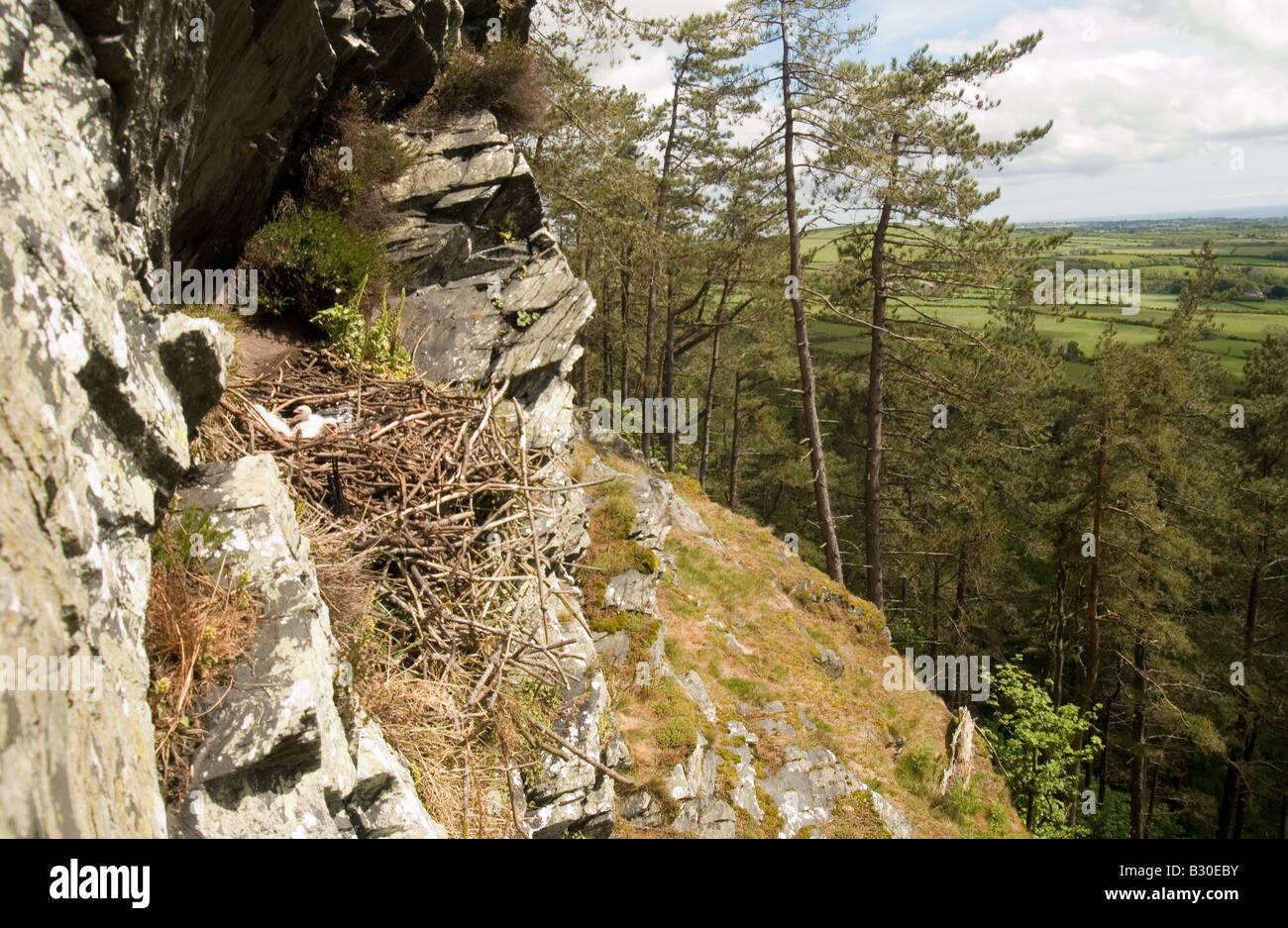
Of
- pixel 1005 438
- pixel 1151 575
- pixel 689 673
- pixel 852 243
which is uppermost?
pixel 852 243

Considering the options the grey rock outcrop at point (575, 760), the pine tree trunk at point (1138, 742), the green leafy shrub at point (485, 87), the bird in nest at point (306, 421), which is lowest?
the pine tree trunk at point (1138, 742)

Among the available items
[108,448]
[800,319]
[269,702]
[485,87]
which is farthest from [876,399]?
[108,448]

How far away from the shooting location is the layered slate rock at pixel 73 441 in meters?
2.12

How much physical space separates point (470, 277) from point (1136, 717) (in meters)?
23.3

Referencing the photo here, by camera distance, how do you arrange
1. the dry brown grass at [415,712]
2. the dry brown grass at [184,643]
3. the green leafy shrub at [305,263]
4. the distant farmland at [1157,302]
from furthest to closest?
the distant farmland at [1157,302]
the green leafy shrub at [305,263]
the dry brown grass at [415,712]
the dry brown grass at [184,643]

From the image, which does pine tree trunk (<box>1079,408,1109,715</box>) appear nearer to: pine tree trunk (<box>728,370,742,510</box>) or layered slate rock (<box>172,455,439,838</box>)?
pine tree trunk (<box>728,370,742,510</box>)

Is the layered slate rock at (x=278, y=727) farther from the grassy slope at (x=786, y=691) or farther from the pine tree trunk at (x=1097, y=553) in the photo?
the pine tree trunk at (x=1097, y=553)

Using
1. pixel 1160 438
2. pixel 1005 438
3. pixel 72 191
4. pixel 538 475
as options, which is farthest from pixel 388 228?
pixel 1005 438

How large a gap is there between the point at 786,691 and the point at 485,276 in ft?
23.8

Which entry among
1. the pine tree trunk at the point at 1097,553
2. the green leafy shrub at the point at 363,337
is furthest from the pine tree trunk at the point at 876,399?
the green leafy shrub at the point at 363,337

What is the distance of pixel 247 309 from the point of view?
25.2ft

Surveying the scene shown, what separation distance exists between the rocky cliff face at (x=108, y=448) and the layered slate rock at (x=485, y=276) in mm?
4019

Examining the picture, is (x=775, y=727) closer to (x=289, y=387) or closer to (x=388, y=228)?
(x=289, y=387)

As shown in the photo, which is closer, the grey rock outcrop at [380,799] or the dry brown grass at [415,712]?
the grey rock outcrop at [380,799]
